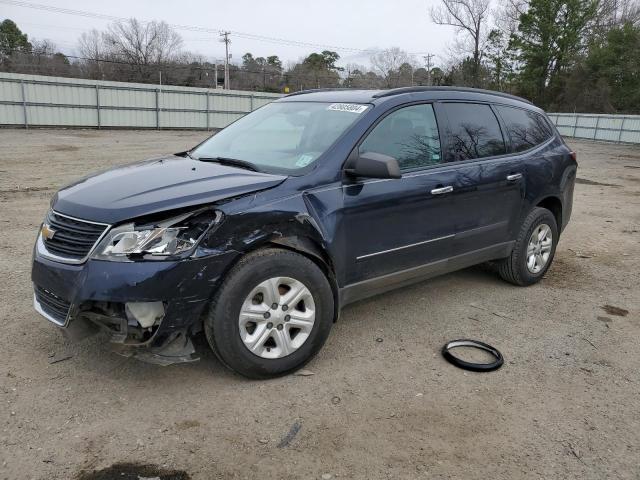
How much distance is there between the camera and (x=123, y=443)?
8.82 ft

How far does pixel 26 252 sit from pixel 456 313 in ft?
14.8

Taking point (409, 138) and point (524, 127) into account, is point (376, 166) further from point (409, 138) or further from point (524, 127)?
point (524, 127)

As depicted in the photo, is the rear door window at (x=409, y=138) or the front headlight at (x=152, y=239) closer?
the front headlight at (x=152, y=239)

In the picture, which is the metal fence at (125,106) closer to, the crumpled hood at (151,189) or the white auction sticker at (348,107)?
the crumpled hood at (151,189)

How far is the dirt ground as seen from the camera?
8.57 feet

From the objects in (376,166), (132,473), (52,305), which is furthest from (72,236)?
(376,166)

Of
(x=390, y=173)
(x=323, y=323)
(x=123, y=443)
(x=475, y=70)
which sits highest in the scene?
(x=475, y=70)

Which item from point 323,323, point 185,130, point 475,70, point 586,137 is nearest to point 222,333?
point 323,323

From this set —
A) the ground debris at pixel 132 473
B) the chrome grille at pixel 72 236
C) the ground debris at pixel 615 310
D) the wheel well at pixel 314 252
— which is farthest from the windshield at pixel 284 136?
the ground debris at pixel 615 310

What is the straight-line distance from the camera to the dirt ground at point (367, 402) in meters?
2.61

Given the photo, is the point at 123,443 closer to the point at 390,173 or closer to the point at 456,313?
the point at 390,173

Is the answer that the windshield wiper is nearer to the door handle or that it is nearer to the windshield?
the windshield

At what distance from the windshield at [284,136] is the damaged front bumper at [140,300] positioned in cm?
102

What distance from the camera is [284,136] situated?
4.04 m
